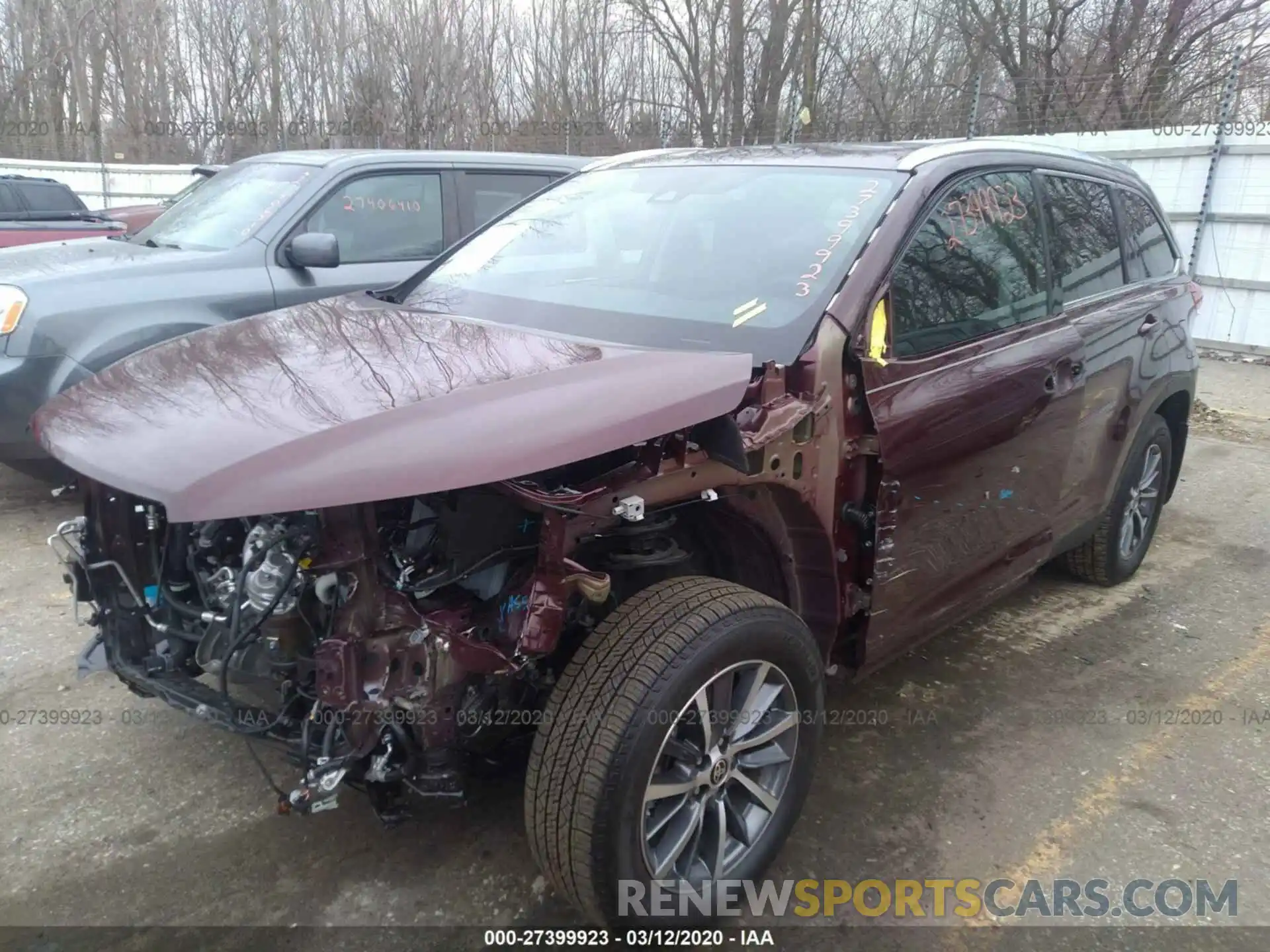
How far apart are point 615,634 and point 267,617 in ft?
2.50

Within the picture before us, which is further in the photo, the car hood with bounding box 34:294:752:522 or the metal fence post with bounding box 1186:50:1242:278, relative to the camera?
the metal fence post with bounding box 1186:50:1242:278

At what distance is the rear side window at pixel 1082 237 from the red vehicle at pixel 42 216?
7854 millimetres

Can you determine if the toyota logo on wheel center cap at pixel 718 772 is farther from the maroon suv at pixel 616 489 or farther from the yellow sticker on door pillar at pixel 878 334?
the yellow sticker on door pillar at pixel 878 334

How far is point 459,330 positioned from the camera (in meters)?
2.65

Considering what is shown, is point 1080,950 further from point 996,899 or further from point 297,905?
point 297,905

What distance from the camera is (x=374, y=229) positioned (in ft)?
→ 18.4

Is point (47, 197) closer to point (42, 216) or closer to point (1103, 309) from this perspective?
point (42, 216)

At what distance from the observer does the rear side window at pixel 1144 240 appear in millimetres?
3945

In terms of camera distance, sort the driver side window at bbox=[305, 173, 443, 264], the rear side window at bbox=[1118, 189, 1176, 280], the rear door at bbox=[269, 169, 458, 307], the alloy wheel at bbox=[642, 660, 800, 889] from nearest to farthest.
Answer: the alloy wheel at bbox=[642, 660, 800, 889]
the rear side window at bbox=[1118, 189, 1176, 280]
the rear door at bbox=[269, 169, 458, 307]
the driver side window at bbox=[305, 173, 443, 264]

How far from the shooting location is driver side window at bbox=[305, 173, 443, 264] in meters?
5.46

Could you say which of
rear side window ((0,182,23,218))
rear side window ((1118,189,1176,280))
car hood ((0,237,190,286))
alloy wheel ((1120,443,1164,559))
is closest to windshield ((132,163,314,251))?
car hood ((0,237,190,286))

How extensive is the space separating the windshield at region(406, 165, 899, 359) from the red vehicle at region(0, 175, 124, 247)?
21.3 feet

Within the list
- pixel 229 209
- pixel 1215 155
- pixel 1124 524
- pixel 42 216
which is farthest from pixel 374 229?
pixel 1215 155

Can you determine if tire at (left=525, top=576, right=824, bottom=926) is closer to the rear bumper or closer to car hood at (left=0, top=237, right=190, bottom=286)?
the rear bumper
